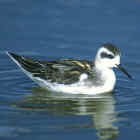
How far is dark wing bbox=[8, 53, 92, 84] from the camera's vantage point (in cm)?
1532

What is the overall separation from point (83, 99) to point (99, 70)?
3.19 ft

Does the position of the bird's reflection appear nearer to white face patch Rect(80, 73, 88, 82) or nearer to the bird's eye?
white face patch Rect(80, 73, 88, 82)

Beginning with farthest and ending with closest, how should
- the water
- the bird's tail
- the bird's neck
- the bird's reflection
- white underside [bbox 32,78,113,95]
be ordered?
the bird's tail, the bird's neck, white underside [bbox 32,78,113,95], the bird's reflection, the water

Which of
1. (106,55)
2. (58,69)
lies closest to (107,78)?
(106,55)

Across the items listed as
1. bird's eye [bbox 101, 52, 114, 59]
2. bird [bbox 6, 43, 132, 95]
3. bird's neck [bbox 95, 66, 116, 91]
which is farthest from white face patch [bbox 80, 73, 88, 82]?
bird's eye [bbox 101, 52, 114, 59]

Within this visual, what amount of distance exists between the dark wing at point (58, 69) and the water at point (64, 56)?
0.43 metres

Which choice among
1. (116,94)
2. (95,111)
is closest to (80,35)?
(116,94)

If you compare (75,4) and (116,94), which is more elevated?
(75,4)

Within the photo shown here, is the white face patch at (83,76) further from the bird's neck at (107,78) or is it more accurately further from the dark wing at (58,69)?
the bird's neck at (107,78)

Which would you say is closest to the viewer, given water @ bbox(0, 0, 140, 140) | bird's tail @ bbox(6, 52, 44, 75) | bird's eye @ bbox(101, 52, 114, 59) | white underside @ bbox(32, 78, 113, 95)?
water @ bbox(0, 0, 140, 140)

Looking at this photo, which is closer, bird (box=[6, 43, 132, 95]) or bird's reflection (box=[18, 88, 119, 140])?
bird's reflection (box=[18, 88, 119, 140])

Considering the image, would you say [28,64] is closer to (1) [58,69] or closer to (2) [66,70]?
(1) [58,69]

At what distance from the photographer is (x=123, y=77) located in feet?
54.4

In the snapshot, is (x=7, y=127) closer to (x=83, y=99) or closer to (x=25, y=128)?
(x=25, y=128)
